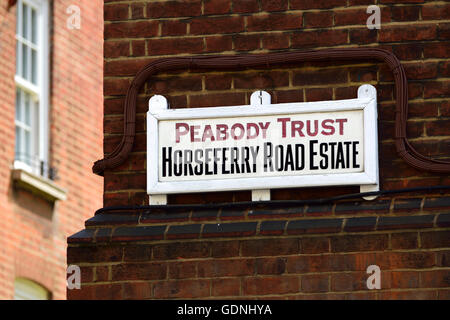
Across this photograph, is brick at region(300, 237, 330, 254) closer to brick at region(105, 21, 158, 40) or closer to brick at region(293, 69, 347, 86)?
brick at region(293, 69, 347, 86)

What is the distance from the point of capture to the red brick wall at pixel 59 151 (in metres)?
18.0

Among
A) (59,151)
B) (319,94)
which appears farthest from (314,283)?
(59,151)

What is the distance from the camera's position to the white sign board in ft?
28.7

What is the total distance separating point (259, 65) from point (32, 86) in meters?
10.3

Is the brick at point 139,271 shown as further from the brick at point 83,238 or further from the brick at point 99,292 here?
the brick at point 83,238

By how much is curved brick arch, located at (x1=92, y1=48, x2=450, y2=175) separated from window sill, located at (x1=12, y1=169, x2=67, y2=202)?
905cm

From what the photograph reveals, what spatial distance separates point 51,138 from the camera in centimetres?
1917

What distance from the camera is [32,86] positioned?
19.0 m

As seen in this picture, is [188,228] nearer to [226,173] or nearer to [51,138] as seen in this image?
[226,173]

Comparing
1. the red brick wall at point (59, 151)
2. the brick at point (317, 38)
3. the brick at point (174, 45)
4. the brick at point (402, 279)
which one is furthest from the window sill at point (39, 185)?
the brick at point (402, 279)

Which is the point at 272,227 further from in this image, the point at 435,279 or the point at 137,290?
the point at 435,279

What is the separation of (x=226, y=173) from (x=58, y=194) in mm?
10159

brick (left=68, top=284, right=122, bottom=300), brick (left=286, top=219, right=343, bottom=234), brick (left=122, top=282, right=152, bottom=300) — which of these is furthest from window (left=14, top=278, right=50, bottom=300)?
brick (left=286, top=219, right=343, bottom=234)

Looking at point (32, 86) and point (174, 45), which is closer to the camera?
point (174, 45)
